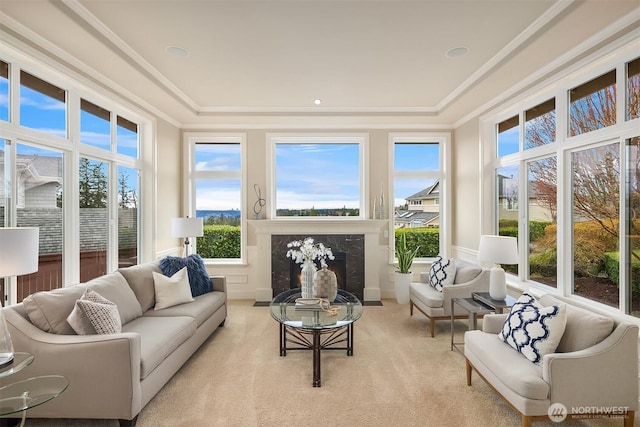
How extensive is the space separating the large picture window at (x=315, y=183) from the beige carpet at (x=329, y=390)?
237cm

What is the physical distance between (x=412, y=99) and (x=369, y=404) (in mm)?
3688

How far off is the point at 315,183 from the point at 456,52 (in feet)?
9.71

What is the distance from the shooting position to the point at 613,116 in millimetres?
2791

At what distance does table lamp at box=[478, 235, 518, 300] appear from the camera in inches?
121

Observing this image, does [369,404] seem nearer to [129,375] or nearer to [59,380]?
[129,375]

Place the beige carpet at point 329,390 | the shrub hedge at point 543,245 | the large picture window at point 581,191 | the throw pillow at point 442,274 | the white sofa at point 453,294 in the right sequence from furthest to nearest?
the throw pillow at point 442,274 < the white sofa at point 453,294 < the shrub hedge at point 543,245 < the large picture window at point 581,191 < the beige carpet at point 329,390

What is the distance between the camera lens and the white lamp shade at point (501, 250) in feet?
10.1

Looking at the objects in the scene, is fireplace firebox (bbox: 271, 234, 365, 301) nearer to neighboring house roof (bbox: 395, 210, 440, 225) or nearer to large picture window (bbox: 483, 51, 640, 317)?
neighboring house roof (bbox: 395, 210, 440, 225)

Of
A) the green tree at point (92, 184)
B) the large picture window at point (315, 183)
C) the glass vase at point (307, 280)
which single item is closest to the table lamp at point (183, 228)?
the green tree at point (92, 184)

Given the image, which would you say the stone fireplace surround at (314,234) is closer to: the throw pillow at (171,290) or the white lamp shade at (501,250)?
the throw pillow at (171,290)

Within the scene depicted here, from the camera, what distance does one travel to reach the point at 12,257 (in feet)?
6.18

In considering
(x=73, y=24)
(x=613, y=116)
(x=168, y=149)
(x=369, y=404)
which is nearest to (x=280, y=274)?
(x=168, y=149)

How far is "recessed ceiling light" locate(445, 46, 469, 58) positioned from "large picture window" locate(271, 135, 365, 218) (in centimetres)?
247

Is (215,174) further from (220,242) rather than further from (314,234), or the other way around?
(314,234)
